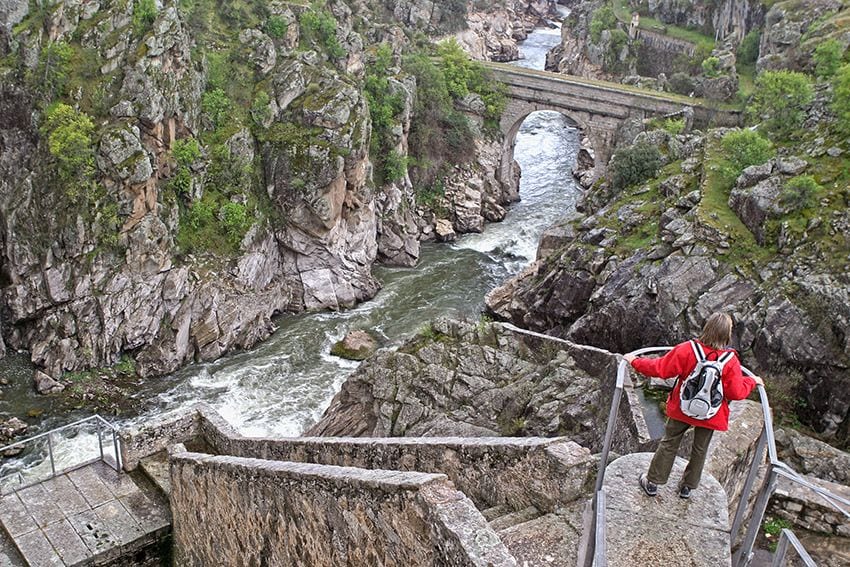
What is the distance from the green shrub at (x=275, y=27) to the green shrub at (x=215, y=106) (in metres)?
5.70

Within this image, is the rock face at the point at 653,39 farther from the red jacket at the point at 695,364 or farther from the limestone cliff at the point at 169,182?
the red jacket at the point at 695,364

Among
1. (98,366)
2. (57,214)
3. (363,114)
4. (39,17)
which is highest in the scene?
(39,17)

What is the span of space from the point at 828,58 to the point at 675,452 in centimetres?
3264

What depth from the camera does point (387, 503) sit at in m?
7.27

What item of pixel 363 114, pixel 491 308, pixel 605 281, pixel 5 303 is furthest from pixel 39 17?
pixel 605 281

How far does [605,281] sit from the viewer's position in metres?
28.5

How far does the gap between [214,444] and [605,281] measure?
18.5m

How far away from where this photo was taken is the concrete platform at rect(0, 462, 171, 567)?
11.6m

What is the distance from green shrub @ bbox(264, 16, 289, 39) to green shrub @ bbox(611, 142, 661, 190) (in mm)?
17638

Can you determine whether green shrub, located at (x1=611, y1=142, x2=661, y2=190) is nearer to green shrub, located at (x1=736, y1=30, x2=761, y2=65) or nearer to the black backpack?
green shrub, located at (x1=736, y1=30, x2=761, y2=65)

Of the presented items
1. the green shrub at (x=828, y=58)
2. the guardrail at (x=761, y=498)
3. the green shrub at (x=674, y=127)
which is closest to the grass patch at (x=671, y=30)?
the green shrub at (x=674, y=127)

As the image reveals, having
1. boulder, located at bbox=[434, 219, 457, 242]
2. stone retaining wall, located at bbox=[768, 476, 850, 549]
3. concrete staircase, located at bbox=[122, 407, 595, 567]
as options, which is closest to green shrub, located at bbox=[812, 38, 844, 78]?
boulder, located at bbox=[434, 219, 457, 242]

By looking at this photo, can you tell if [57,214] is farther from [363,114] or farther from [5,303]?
[363,114]

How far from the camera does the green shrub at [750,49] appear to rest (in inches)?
2030
